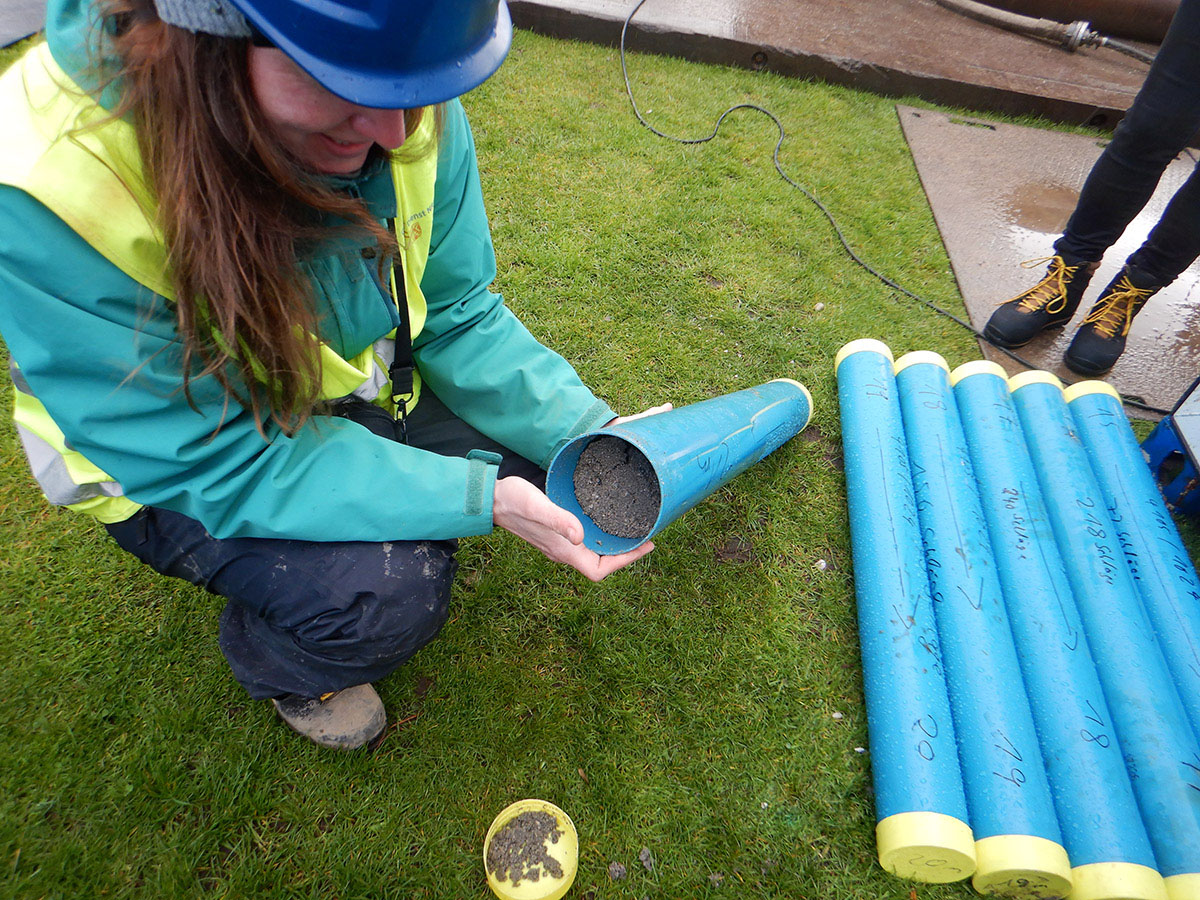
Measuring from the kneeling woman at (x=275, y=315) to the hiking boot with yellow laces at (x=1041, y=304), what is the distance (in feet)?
8.44

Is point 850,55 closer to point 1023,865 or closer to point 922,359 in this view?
point 922,359

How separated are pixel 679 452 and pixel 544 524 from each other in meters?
0.46

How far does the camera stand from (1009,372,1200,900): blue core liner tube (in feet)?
6.18

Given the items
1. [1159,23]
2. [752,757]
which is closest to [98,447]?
[752,757]

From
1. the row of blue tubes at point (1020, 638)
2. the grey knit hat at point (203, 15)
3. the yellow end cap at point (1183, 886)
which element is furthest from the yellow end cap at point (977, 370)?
the grey knit hat at point (203, 15)

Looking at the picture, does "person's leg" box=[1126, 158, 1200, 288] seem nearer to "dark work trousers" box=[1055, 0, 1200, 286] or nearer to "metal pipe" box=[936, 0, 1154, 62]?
"dark work trousers" box=[1055, 0, 1200, 286]

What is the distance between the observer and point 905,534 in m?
2.41

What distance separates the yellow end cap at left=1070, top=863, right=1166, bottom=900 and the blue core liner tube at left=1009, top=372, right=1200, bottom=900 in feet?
0.25

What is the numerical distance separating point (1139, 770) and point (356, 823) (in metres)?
2.23

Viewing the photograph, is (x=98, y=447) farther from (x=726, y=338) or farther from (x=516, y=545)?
(x=726, y=338)

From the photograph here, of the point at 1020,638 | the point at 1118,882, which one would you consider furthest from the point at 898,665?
the point at 1118,882

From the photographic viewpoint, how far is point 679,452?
1.91 metres

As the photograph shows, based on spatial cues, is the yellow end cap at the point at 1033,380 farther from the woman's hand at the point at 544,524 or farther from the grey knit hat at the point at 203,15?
the grey knit hat at the point at 203,15

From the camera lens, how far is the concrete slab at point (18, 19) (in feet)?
13.9
